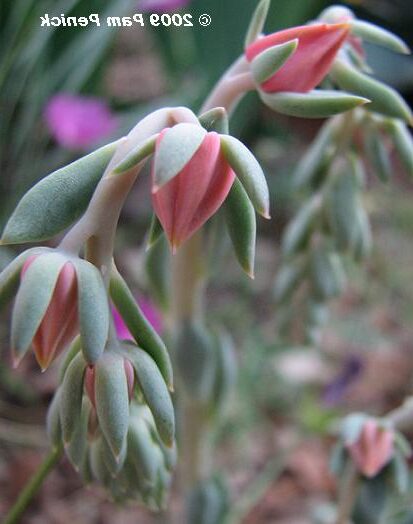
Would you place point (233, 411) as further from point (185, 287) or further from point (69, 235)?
point (69, 235)

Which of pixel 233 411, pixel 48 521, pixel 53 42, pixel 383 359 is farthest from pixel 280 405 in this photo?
pixel 53 42

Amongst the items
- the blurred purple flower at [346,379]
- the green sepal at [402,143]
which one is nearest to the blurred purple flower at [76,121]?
the blurred purple flower at [346,379]

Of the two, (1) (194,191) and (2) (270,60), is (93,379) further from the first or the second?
(2) (270,60)

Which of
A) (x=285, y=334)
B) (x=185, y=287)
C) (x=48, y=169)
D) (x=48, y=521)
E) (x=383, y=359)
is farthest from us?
(x=48, y=169)

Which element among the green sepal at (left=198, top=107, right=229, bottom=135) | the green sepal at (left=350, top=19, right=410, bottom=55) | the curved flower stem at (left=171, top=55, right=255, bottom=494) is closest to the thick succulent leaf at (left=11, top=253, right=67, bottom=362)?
the green sepal at (left=198, top=107, right=229, bottom=135)

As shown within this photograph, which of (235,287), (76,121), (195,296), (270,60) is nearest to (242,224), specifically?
(270,60)
